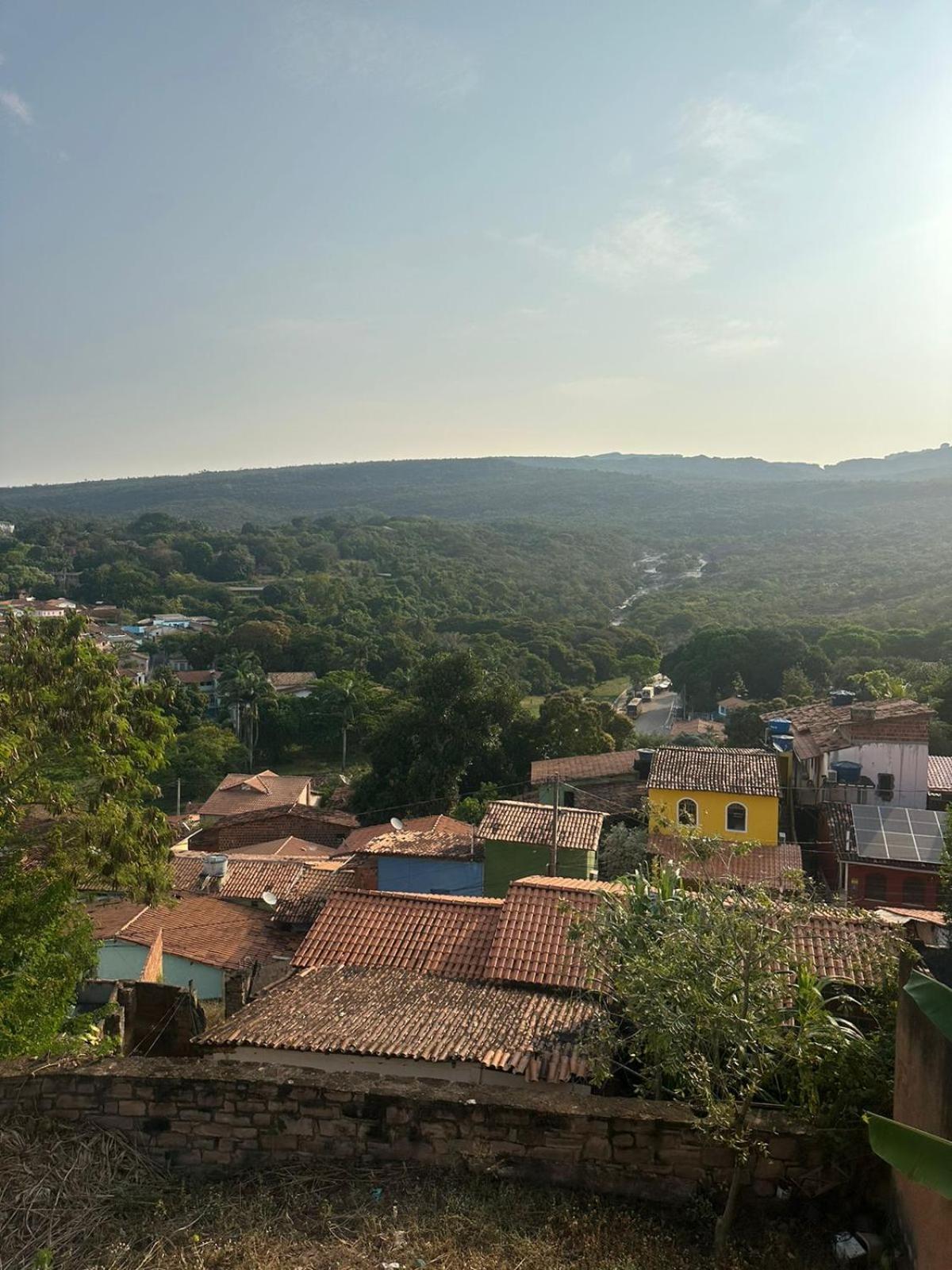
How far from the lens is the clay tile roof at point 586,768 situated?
2777cm

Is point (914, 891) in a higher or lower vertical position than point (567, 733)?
higher

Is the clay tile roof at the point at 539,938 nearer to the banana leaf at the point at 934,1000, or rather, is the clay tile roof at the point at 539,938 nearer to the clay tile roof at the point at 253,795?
the banana leaf at the point at 934,1000

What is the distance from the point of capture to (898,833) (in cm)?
2005

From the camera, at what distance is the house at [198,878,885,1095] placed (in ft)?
26.3

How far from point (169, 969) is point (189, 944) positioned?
1.66ft

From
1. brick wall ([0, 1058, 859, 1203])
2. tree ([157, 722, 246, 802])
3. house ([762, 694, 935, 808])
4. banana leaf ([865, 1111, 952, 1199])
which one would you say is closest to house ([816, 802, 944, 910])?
house ([762, 694, 935, 808])

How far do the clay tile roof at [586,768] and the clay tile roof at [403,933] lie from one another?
15.3m

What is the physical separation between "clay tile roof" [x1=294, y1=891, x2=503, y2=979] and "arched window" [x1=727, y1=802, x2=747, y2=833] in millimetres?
11014

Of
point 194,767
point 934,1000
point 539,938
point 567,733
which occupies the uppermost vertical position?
point 934,1000

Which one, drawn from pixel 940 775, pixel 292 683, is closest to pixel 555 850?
pixel 940 775

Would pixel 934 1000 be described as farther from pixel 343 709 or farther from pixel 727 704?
pixel 727 704

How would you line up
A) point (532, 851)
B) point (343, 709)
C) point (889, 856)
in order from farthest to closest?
point (343, 709)
point (889, 856)
point (532, 851)

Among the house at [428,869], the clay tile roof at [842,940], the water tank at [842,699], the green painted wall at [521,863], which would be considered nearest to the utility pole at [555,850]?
the green painted wall at [521,863]

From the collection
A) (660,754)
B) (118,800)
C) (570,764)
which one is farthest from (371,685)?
(118,800)
